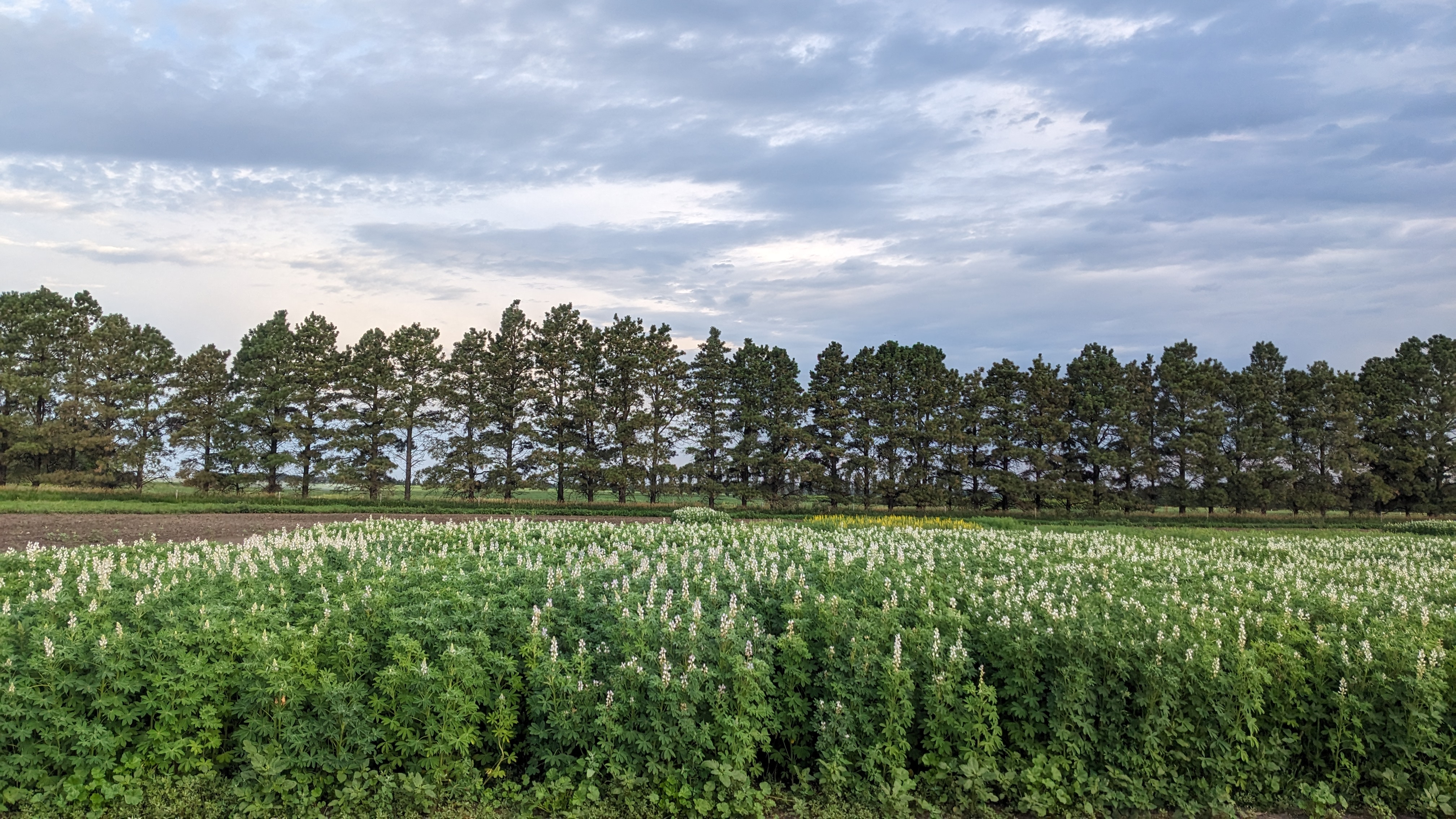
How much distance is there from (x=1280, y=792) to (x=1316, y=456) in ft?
180

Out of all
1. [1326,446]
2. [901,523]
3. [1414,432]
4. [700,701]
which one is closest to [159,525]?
[901,523]

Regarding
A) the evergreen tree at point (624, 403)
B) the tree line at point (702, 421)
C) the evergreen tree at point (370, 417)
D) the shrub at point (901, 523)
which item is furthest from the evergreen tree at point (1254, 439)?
the evergreen tree at point (370, 417)

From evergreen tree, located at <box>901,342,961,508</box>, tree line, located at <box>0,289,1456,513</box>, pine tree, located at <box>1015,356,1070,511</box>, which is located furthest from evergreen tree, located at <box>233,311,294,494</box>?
pine tree, located at <box>1015,356,1070,511</box>

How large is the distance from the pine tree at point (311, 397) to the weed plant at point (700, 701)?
122 ft

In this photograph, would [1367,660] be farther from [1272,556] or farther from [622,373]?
[622,373]

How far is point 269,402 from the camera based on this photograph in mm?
41250

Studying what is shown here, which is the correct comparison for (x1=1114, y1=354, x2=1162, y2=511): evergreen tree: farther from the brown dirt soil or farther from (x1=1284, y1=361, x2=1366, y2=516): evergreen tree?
the brown dirt soil

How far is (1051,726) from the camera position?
625 centimetres

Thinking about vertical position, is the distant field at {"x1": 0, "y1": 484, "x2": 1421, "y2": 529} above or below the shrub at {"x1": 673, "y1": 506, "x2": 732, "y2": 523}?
below

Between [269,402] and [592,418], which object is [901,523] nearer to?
[592,418]

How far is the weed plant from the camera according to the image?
5.73 m

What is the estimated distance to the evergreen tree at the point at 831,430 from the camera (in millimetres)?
45500

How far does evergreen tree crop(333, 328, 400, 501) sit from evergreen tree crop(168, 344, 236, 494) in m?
6.48

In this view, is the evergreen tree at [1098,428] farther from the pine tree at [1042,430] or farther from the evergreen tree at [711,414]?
the evergreen tree at [711,414]
